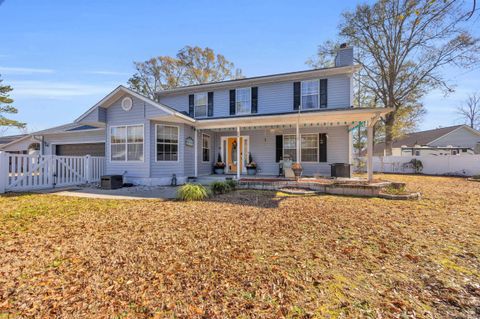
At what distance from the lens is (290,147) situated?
12.4m

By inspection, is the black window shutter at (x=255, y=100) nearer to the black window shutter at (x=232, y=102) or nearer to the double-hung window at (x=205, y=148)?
the black window shutter at (x=232, y=102)

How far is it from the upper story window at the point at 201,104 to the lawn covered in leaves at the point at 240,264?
31.6 feet

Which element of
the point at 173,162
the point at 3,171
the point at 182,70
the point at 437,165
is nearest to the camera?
the point at 3,171

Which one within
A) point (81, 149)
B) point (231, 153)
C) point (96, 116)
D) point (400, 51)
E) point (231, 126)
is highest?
point (400, 51)

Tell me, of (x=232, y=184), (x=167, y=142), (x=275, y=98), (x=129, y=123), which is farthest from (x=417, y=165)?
(x=129, y=123)

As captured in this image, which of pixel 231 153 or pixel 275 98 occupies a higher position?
pixel 275 98

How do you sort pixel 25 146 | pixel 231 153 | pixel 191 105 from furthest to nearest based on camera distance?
pixel 25 146 → pixel 191 105 → pixel 231 153

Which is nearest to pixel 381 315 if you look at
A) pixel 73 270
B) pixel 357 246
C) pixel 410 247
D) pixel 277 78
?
pixel 357 246

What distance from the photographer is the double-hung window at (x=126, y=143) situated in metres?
10.9

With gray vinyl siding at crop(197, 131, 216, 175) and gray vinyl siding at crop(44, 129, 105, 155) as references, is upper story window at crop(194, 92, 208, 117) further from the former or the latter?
gray vinyl siding at crop(44, 129, 105, 155)

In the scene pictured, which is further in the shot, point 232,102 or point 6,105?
point 6,105

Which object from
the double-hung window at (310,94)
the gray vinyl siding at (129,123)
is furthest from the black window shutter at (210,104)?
the double-hung window at (310,94)

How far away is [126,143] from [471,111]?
51.2m

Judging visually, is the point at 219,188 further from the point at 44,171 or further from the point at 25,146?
the point at 25,146
